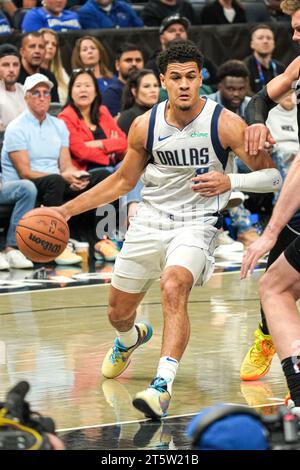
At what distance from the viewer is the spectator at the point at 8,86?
13328 mm

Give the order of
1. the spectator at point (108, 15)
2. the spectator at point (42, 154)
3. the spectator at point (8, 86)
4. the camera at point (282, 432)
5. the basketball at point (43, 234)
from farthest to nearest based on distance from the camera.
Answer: the spectator at point (108, 15), the spectator at point (8, 86), the spectator at point (42, 154), the basketball at point (43, 234), the camera at point (282, 432)

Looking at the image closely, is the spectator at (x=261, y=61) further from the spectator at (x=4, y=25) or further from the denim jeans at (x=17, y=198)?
the denim jeans at (x=17, y=198)

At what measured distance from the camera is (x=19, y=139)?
12758mm

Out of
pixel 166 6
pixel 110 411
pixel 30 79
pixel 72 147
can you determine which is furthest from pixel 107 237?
pixel 110 411

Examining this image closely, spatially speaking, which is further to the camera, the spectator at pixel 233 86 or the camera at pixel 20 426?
the spectator at pixel 233 86

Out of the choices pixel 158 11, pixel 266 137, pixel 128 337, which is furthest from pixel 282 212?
pixel 158 11

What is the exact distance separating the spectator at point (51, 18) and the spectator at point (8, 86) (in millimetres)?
1738

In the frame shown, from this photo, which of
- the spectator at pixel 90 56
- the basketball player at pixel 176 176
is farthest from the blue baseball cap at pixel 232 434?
the spectator at pixel 90 56

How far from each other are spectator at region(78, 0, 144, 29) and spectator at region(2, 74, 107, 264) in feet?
10.9

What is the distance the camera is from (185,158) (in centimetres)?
740

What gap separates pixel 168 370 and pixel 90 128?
23.7 feet

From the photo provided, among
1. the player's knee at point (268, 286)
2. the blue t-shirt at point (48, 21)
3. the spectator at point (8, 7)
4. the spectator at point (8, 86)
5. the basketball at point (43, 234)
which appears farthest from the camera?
the spectator at point (8, 7)

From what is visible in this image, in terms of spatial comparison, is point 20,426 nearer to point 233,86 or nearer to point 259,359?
point 259,359

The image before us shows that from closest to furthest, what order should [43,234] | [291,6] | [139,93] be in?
1. [291,6]
2. [43,234]
3. [139,93]
